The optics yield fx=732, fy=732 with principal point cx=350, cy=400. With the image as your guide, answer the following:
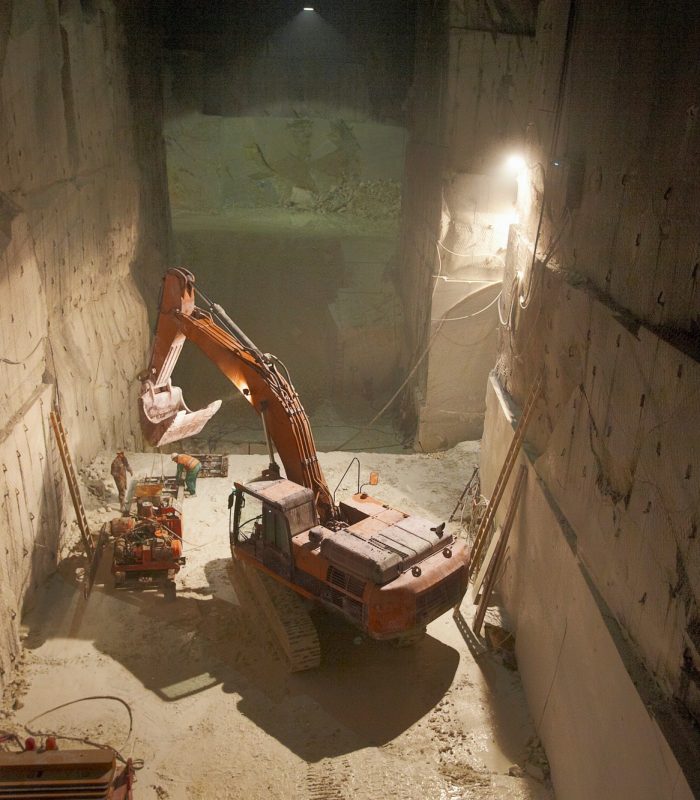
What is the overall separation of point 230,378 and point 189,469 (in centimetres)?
258

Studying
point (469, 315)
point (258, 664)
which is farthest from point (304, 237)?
point (258, 664)

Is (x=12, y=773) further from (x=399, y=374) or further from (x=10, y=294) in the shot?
(x=399, y=374)

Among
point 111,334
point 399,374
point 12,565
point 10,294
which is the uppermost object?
point 10,294

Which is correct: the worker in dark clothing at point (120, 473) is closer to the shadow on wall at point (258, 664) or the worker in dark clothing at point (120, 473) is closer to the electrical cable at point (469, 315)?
the shadow on wall at point (258, 664)

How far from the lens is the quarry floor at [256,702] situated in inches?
253

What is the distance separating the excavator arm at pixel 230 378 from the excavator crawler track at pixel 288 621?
3.56 feet

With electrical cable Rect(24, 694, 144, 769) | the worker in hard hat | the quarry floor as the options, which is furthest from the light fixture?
electrical cable Rect(24, 694, 144, 769)

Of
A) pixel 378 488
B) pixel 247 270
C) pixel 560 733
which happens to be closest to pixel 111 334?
pixel 378 488

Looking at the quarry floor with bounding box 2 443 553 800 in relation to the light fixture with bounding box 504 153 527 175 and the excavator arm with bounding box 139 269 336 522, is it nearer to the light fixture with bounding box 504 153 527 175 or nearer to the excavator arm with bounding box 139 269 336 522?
the excavator arm with bounding box 139 269 336 522

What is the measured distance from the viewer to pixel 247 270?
19.7 m

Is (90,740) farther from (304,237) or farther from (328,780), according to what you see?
(304,237)

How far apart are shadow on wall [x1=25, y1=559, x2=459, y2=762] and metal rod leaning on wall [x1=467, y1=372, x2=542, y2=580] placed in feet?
4.57

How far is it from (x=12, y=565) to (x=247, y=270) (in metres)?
13.2

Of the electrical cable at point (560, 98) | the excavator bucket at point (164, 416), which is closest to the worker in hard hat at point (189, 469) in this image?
the excavator bucket at point (164, 416)
